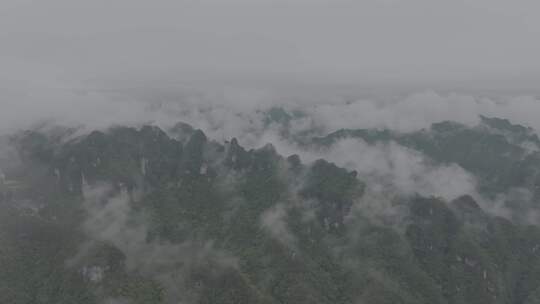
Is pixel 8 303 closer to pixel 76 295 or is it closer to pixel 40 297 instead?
pixel 40 297

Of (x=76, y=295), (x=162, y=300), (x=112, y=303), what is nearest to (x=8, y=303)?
(x=76, y=295)

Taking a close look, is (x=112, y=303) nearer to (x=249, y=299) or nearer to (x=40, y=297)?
(x=40, y=297)

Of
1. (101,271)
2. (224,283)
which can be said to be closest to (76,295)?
(101,271)

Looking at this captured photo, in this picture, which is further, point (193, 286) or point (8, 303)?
point (193, 286)

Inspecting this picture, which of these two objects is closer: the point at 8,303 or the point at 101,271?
the point at 8,303

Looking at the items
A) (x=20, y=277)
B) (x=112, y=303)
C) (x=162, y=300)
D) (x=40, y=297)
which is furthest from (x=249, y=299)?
(x=20, y=277)

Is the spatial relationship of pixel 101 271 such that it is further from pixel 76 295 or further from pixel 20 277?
pixel 20 277
